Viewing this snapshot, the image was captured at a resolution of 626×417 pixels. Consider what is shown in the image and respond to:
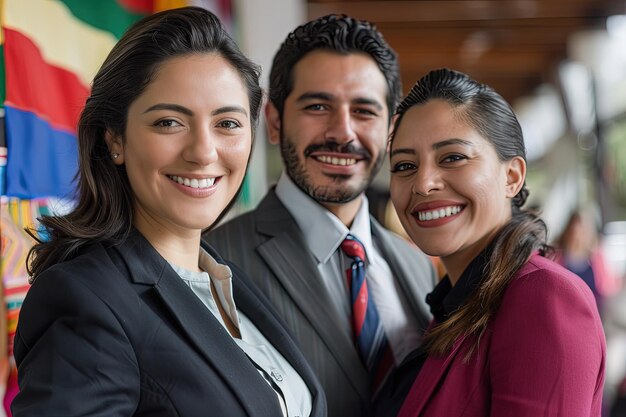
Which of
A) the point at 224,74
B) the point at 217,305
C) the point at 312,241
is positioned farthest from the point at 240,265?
the point at 224,74

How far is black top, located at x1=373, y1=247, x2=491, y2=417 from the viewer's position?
1758mm

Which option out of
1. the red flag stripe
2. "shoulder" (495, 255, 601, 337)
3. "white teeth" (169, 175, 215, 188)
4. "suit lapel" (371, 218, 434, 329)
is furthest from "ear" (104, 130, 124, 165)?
"suit lapel" (371, 218, 434, 329)

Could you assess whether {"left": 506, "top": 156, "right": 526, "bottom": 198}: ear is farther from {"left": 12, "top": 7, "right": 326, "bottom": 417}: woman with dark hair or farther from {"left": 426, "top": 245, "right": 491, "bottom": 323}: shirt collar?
{"left": 12, "top": 7, "right": 326, "bottom": 417}: woman with dark hair

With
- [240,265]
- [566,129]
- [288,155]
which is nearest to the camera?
[240,265]

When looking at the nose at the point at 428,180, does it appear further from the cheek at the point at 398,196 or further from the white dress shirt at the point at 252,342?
the white dress shirt at the point at 252,342

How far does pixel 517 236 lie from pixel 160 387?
851mm

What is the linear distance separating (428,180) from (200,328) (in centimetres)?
64

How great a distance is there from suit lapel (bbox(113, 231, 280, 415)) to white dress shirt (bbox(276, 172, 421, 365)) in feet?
2.10

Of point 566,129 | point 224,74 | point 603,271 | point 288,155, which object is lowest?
point 603,271

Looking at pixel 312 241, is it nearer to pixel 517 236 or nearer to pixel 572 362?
pixel 517 236

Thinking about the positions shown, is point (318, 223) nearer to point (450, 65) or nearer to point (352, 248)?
point (352, 248)

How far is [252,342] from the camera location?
1.67 m

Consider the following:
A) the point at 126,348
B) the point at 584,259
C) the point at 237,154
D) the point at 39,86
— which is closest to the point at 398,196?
the point at 237,154

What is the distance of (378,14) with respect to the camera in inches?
267
